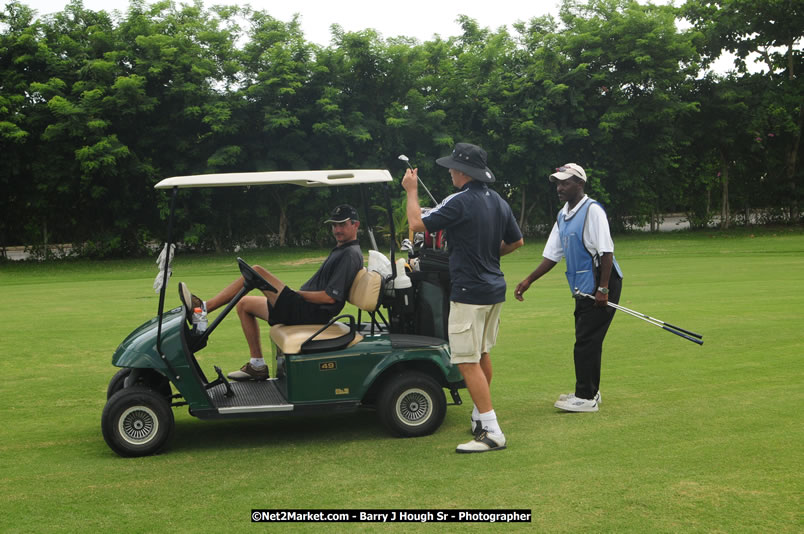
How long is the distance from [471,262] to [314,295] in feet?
4.08

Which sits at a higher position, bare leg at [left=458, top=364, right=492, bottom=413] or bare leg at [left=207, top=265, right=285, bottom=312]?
bare leg at [left=207, top=265, right=285, bottom=312]

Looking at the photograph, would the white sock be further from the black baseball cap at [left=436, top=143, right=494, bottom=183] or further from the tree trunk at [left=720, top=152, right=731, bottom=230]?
the tree trunk at [left=720, top=152, right=731, bottom=230]

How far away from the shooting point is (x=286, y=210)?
3016 centimetres

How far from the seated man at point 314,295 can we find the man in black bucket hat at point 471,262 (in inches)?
31.8

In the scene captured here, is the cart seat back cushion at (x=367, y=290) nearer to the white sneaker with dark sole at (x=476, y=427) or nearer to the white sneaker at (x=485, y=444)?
the white sneaker with dark sole at (x=476, y=427)

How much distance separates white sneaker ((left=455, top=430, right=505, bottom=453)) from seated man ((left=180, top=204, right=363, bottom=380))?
4.66 feet

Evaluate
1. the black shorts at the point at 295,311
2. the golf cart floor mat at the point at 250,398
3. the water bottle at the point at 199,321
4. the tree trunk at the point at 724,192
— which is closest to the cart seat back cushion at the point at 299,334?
the black shorts at the point at 295,311

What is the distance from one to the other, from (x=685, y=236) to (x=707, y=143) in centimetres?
568

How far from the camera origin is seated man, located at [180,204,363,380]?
571 centimetres

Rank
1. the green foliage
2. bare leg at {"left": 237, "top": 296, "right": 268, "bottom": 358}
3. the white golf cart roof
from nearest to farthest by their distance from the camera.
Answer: the white golf cart roof → bare leg at {"left": 237, "top": 296, "right": 268, "bottom": 358} → the green foliage

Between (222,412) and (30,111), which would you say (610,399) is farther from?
(30,111)

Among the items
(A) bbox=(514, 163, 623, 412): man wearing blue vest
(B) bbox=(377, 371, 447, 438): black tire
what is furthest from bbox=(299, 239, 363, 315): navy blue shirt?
(A) bbox=(514, 163, 623, 412): man wearing blue vest

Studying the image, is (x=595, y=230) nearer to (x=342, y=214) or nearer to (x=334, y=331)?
(x=342, y=214)

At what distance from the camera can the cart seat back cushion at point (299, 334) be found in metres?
5.30
